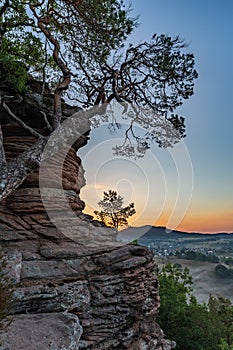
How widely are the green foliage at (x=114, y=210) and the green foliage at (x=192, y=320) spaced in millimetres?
5418

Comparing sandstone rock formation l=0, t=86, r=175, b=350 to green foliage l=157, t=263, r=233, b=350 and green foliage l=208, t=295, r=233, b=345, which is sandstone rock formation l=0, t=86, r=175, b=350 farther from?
green foliage l=208, t=295, r=233, b=345

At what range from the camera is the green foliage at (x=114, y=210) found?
1886cm

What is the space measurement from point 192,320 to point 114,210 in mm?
8733

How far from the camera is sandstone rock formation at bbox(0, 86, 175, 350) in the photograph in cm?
524

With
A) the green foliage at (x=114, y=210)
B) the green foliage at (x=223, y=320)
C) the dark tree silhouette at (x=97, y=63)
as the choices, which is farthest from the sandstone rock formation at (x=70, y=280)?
the green foliage at (x=223, y=320)

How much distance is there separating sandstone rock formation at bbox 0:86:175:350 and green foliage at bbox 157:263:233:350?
896 cm

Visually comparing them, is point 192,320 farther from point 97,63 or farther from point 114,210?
point 97,63

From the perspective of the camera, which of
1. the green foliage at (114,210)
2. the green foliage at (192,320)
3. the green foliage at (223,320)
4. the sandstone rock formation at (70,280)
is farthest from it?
the green foliage at (114,210)

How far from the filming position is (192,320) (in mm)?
17156

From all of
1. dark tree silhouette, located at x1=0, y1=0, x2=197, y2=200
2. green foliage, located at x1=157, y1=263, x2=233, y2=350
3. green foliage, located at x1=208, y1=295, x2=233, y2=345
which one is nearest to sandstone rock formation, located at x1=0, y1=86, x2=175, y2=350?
dark tree silhouette, located at x1=0, y1=0, x2=197, y2=200

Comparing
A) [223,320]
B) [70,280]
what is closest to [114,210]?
[223,320]

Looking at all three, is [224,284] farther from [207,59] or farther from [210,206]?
[207,59]

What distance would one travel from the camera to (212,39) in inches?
531

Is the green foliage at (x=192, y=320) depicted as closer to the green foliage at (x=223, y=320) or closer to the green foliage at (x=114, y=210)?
the green foliage at (x=223, y=320)
